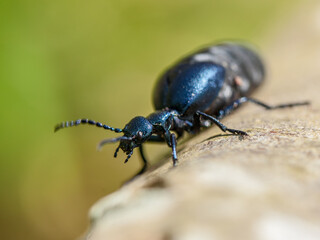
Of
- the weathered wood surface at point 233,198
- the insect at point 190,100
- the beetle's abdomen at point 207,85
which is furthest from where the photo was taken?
the beetle's abdomen at point 207,85

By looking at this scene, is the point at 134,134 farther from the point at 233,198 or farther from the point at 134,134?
the point at 233,198

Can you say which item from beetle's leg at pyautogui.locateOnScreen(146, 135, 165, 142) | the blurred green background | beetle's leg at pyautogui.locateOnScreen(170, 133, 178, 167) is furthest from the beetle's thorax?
the blurred green background

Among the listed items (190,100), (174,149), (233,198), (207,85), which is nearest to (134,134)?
(174,149)

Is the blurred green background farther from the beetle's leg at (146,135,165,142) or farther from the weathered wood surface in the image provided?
the weathered wood surface

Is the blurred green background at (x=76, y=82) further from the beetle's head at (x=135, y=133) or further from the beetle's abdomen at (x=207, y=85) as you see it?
the beetle's head at (x=135, y=133)

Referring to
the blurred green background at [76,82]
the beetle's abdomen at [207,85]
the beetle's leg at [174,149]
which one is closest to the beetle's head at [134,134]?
the beetle's leg at [174,149]

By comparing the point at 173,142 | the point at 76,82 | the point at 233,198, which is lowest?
the point at 76,82
